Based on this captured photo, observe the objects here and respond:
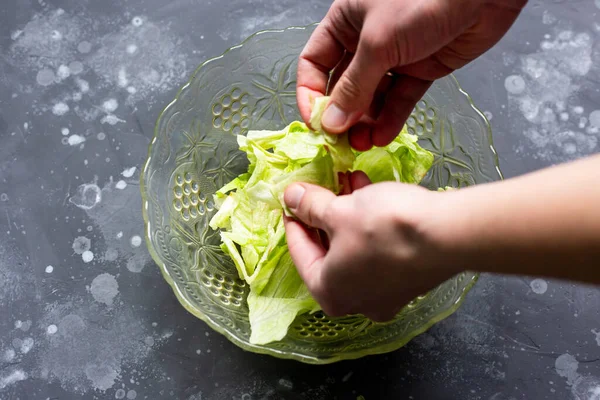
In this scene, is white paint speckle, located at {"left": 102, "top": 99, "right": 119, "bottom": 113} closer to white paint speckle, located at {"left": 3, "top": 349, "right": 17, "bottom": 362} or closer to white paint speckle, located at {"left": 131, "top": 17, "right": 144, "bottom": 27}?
white paint speckle, located at {"left": 131, "top": 17, "right": 144, "bottom": 27}

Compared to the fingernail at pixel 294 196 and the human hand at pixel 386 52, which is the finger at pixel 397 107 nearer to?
the human hand at pixel 386 52

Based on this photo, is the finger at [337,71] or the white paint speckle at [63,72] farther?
the white paint speckle at [63,72]

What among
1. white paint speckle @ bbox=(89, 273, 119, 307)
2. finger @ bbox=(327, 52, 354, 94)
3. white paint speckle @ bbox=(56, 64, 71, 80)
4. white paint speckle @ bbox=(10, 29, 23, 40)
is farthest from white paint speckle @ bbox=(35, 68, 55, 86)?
finger @ bbox=(327, 52, 354, 94)

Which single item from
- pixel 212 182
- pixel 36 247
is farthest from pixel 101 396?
pixel 212 182

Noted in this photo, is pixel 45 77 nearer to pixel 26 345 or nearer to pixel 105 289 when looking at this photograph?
pixel 105 289

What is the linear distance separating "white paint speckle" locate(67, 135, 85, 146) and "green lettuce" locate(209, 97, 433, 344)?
503mm

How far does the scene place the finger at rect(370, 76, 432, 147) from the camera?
4.69 ft

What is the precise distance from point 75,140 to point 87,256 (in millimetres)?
365

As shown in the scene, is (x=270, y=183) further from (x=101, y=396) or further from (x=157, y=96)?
(x=101, y=396)

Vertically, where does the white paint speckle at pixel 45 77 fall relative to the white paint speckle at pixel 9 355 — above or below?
above

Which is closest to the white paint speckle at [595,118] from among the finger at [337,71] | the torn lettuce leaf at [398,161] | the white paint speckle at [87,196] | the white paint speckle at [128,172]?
the torn lettuce leaf at [398,161]

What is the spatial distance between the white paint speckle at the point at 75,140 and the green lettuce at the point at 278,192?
503 millimetres

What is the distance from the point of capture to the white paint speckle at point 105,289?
160 cm

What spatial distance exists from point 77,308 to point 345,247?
3.05 feet
